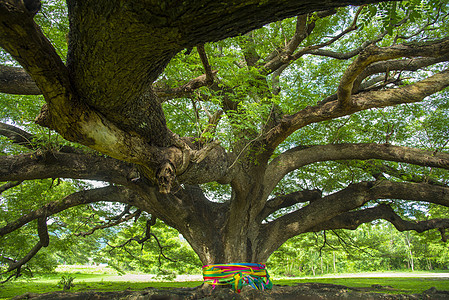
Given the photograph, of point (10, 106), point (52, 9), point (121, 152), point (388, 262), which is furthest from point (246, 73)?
point (388, 262)

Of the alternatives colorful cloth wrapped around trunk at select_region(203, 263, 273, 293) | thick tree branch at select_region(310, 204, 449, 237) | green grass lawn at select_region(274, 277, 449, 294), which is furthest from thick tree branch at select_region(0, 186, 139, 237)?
green grass lawn at select_region(274, 277, 449, 294)

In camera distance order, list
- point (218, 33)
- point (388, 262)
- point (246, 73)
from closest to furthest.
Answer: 1. point (218, 33)
2. point (246, 73)
3. point (388, 262)

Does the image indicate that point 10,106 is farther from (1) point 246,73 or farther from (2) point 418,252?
(2) point 418,252

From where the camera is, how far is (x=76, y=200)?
20.6ft

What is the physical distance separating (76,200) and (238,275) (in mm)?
4014

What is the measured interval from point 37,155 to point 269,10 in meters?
4.60

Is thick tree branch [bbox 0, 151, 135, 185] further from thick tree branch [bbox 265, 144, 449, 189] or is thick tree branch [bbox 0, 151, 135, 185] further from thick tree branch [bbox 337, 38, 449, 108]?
thick tree branch [bbox 337, 38, 449, 108]

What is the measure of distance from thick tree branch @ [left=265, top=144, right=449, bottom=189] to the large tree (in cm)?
3

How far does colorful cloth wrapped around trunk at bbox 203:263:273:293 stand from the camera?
5.23m

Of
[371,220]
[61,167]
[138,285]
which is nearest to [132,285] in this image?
[138,285]

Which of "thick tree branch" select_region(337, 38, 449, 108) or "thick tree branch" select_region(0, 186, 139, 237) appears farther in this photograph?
"thick tree branch" select_region(0, 186, 139, 237)

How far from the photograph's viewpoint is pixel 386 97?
→ 16.2 feet

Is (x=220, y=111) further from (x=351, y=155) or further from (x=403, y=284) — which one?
(x=403, y=284)

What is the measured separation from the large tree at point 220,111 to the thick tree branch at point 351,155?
3 centimetres
